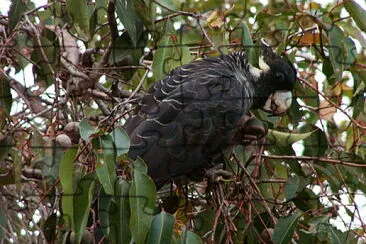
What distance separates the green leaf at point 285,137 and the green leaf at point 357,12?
0.39 meters

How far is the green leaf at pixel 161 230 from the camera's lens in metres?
1.66

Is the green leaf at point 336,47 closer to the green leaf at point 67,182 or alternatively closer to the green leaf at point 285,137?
the green leaf at point 285,137

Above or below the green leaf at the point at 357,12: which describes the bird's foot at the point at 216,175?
below

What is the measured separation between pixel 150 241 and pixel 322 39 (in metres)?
1.10

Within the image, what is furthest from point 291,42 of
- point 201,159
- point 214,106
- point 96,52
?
point 96,52

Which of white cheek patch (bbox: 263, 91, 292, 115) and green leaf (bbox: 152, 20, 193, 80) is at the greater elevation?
green leaf (bbox: 152, 20, 193, 80)

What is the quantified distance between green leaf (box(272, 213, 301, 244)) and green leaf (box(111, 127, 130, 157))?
1.90 feet

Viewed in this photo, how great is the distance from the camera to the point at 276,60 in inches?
105

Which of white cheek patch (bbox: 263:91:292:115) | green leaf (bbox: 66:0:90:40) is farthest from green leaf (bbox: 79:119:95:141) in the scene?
white cheek patch (bbox: 263:91:292:115)

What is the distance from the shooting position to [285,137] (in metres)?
2.23

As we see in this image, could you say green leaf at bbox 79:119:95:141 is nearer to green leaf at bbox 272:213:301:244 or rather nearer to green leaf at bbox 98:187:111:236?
green leaf at bbox 98:187:111:236

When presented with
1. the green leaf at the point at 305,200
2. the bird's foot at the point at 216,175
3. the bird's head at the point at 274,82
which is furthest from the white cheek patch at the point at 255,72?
the green leaf at the point at 305,200

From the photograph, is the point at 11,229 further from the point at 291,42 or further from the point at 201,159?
the point at 291,42

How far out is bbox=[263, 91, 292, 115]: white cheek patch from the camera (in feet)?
8.22
